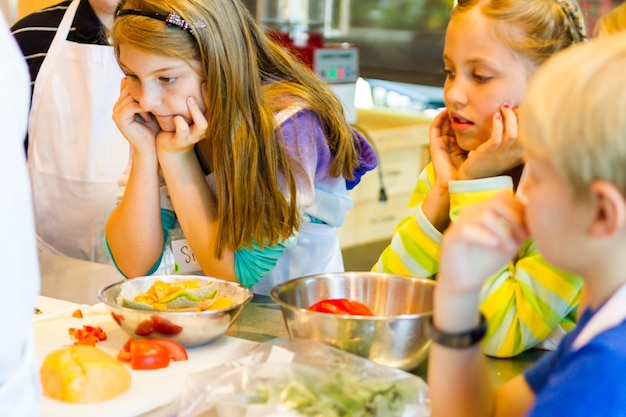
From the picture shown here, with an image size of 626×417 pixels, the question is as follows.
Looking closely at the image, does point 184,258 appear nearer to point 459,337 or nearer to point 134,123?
point 134,123

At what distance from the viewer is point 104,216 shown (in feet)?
7.46

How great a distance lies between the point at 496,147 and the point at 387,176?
227 centimetres

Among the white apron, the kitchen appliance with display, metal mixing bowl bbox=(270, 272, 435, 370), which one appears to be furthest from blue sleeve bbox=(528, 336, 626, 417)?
the kitchen appliance with display

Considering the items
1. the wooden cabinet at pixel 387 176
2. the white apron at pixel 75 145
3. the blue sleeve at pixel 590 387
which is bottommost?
the wooden cabinet at pixel 387 176

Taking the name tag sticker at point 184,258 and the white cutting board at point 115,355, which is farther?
the name tag sticker at point 184,258

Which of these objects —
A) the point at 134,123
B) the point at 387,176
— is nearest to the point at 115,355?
the point at 134,123

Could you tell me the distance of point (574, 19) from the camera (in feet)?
4.52

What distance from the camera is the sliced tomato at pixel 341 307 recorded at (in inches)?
45.0

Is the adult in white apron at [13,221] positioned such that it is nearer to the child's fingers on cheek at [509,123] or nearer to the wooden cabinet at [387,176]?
the child's fingers on cheek at [509,123]

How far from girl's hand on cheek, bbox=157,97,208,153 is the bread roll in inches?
21.3

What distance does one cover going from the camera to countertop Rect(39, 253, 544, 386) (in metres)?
1.21

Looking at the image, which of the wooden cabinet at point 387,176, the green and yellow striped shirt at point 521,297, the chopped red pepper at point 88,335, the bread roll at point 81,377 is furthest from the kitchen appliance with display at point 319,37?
the bread roll at point 81,377

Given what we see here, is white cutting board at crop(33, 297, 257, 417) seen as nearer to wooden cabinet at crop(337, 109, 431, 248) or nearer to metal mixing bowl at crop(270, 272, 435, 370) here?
metal mixing bowl at crop(270, 272, 435, 370)

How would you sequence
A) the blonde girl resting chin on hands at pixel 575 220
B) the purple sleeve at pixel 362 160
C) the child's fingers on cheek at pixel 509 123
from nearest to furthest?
1. the blonde girl resting chin on hands at pixel 575 220
2. the child's fingers on cheek at pixel 509 123
3. the purple sleeve at pixel 362 160
